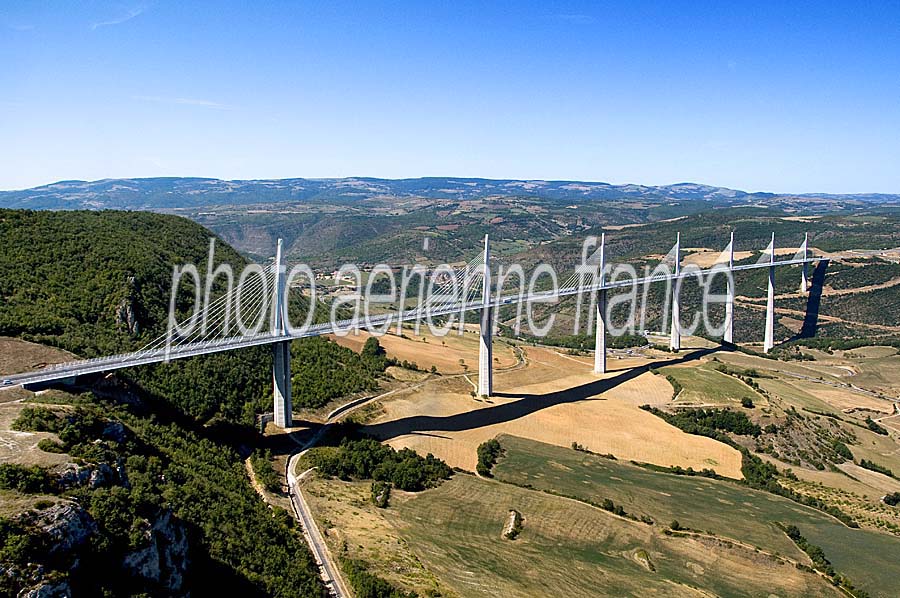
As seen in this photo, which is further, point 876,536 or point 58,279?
point 58,279

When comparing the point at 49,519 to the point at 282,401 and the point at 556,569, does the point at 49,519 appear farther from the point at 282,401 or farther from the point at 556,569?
the point at 282,401

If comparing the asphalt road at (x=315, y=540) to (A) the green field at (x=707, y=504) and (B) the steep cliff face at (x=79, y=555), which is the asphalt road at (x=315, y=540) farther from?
(A) the green field at (x=707, y=504)

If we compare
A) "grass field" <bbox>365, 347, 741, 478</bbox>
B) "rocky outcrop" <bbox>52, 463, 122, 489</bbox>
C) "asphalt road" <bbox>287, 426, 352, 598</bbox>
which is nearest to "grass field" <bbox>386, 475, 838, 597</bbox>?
"asphalt road" <bbox>287, 426, 352, 598</bbox>

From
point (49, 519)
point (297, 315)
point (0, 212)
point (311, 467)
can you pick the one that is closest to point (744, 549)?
point (311, 467)

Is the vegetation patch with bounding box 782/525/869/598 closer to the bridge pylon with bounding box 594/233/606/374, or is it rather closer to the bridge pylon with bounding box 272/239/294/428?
the bridge pylon with bounding box 272/239/294/428

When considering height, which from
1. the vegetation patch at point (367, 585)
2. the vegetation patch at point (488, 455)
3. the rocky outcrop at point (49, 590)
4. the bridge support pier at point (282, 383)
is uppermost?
the rocky outcrop at point (49, 590)

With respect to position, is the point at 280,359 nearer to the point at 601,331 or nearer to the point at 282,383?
the point at 282,383

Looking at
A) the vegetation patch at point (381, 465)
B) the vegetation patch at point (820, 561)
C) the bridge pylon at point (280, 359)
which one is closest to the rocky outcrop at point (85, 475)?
the vegetation patch at point (381, 465)
